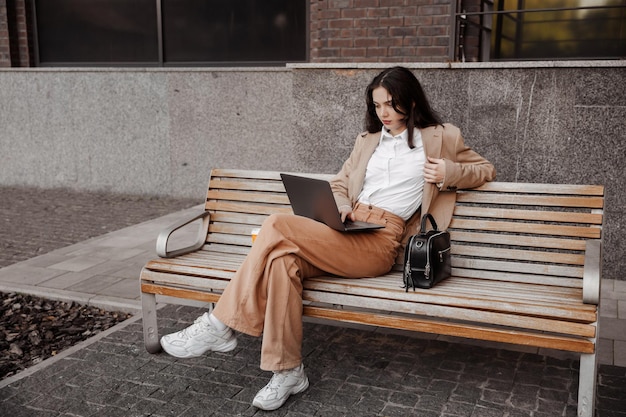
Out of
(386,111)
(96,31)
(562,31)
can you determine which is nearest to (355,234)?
(386,111)

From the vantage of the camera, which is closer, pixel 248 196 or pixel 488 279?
pixel 488 279

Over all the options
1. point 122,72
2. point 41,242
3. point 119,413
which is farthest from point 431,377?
point 122,72

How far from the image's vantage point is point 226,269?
11.6 ft

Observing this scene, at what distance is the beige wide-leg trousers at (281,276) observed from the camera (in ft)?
10.2

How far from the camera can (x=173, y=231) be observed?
3848mm

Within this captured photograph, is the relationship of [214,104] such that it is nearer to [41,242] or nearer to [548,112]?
[41,242]

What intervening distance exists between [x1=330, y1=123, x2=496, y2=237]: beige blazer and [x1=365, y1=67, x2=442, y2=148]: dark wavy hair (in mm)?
66

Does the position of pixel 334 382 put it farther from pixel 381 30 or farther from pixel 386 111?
pixel 381 30

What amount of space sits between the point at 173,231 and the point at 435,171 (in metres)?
1.49

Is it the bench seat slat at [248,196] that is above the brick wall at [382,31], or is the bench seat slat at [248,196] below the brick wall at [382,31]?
below

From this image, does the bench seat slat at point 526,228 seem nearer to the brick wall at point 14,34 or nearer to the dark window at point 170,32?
the dark window at point 170,32

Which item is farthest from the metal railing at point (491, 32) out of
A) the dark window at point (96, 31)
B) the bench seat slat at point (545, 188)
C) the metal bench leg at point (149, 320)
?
the dark window at point (96, 31)

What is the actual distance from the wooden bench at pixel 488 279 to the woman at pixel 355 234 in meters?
0.14

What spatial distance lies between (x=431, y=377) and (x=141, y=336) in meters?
1.73
